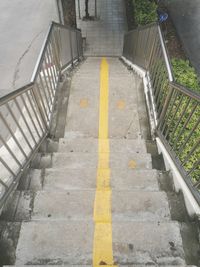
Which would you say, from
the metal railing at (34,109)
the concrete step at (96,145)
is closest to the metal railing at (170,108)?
the concrete step at (96,145)

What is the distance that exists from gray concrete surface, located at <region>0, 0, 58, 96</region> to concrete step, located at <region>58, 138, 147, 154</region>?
13.9 ft

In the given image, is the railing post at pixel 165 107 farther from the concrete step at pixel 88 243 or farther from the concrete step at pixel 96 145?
the concrete step at pixel 88 243

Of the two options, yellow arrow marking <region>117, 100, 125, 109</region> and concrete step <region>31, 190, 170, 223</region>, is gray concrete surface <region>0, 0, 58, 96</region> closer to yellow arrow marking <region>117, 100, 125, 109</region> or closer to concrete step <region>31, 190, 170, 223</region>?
yellow arrow marking <region>117, 100, 125, 109</region>

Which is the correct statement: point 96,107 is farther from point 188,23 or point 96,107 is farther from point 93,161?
point 188,23

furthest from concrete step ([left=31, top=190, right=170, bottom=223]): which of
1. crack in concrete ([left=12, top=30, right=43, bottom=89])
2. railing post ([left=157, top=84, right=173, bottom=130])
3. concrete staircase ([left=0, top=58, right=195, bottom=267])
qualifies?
crack in concrete ([left=12, top=30, right=43, bottom=89])

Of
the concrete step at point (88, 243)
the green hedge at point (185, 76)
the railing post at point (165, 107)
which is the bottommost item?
the concrete step at point (88, 243)

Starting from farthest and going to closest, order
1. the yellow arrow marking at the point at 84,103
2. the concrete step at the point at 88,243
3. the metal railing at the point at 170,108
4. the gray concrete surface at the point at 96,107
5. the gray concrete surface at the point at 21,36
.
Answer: the gray concrete surface at the point at 21,36
the yellow arrow marking at the point at 84,103
the gray concrete surface at the point at 96,107
the metal railing at the point at 170,108
the concrete step at the point at 88,243

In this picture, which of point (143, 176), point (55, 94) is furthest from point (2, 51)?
point (143, 176)

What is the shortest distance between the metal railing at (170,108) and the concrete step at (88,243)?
22.0 inches

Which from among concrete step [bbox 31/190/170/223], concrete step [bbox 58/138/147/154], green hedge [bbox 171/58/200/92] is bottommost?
concrete step [bbox 31/190/170/223]

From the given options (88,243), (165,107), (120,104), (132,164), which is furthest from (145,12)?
(88,243)

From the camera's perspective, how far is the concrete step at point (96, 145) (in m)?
4.02

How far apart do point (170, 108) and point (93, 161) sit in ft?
4.35

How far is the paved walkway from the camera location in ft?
32.8
